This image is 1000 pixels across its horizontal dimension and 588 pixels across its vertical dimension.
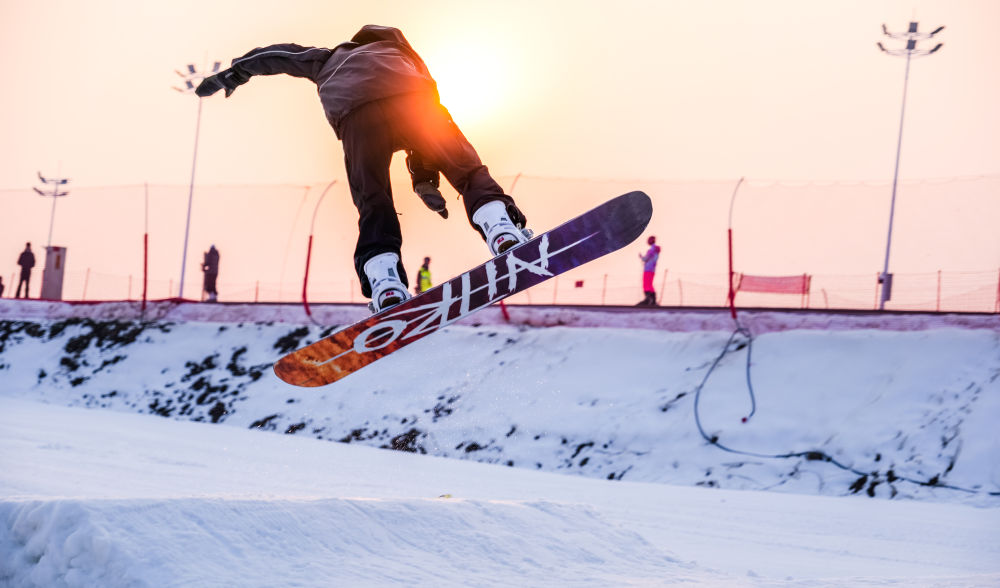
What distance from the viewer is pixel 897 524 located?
23.9 feet

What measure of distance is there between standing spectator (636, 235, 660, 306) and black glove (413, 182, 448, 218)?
931 centimetres

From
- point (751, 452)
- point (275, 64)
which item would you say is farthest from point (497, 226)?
point (751, 452)

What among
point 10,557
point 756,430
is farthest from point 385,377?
point 10,557

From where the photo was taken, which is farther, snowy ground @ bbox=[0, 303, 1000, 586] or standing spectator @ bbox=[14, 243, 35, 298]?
standing spectator @ bbox=[14, 243, 35, 298]

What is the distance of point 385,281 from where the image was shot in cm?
421

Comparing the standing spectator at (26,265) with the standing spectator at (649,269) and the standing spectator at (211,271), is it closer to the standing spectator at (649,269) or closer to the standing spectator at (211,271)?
the standing spectator at (211,271)

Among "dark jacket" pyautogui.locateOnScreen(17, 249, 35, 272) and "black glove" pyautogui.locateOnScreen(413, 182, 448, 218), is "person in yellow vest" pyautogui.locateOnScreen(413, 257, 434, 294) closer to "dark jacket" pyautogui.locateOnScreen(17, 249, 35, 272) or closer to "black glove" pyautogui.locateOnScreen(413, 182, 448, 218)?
"dark jacket" pyautogui.locateOnScreen(17, 249, 35, 272)

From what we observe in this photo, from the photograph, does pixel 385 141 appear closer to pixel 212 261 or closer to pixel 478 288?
pixel 478 288

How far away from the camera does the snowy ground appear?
355 centimetres

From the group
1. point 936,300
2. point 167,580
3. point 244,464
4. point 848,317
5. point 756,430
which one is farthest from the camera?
point 936,300

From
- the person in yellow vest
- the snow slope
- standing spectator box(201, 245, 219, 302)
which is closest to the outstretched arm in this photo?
the snow slope

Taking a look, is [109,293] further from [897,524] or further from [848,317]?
[897,524]

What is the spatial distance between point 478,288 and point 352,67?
1144mm

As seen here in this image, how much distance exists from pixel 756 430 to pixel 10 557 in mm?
8243
